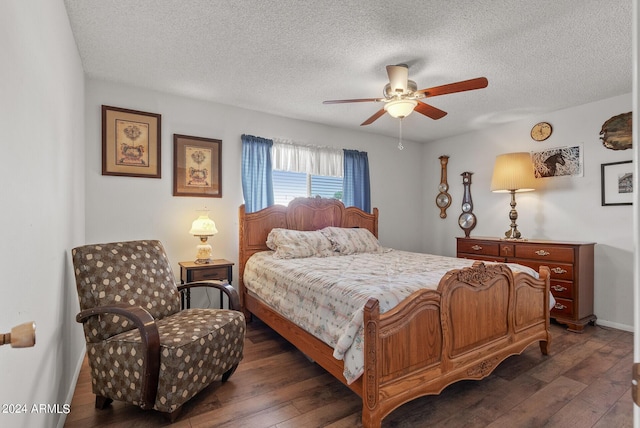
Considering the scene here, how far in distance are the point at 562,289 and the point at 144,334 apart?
4075 mm

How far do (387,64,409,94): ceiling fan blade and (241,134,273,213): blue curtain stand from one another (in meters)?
1.95

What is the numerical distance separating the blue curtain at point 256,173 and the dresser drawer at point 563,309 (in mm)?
3548

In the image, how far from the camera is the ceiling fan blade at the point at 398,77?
2585 mm

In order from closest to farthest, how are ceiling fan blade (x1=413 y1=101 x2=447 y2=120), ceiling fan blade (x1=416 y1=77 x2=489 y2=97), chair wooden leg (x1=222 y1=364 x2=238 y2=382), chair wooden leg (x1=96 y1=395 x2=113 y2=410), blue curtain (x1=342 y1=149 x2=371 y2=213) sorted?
chair wooden leg (x1=96 y1=395 x2=113 y2=410), ceiling fan blade (x1=416 y1=77 x2=489 y2=97), chair wooden leg (x1=222 y1=364 x2=238 y2=382), ceiling fan blade (x1=413 y1=101 x2=447 y2=120), blue curtain (x1=342 y1=149 x2=371 y2=213)

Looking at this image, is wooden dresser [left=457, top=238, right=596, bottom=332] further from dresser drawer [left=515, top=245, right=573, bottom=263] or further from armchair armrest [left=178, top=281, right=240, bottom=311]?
armchair armrest [left=178, top=281, right=240, bottom=311]

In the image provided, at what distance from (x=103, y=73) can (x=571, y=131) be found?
5229 millimetres

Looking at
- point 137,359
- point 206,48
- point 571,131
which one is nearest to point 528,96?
point 571,131

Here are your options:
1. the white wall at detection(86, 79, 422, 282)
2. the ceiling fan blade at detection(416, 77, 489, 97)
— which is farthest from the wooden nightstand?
the ceiling fan blade at detection(416, 77, 489, 97)

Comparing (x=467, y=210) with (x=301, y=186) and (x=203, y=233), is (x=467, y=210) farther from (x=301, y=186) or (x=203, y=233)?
(x=203, y=233)

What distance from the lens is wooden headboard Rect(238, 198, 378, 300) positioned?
385cm

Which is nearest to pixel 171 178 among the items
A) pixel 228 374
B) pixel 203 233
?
pixel 203 233

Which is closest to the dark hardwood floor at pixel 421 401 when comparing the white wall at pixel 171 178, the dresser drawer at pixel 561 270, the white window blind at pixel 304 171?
the dresser drawer at pixel 561 270

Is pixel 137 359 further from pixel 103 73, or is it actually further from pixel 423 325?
pixel 103 73

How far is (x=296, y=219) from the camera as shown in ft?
13.8
